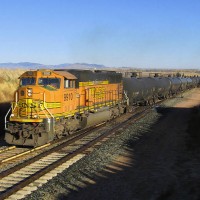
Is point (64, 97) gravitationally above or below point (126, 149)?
above

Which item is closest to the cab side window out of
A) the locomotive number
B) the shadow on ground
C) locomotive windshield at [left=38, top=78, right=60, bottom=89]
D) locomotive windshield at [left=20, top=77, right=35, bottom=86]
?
the locomotive number

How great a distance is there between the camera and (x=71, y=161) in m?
13.6

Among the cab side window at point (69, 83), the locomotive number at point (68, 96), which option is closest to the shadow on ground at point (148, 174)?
the locomotive number at point (68, 96)

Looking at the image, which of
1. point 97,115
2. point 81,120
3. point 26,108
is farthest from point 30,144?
point 97,115

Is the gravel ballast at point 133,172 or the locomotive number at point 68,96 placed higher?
the locomotive number at point 68,96

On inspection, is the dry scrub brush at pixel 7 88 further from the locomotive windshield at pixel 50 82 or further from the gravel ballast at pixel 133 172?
the gravel ballast at pixel 133 172

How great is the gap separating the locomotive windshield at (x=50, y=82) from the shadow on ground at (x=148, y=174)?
15.0ft

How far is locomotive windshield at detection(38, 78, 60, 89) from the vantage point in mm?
16766

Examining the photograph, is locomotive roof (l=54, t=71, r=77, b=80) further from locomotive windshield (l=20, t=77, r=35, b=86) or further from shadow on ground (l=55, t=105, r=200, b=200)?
Result: shadow on ground (l=55, t=105, r=200, b=200)

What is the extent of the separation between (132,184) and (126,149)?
5059mm

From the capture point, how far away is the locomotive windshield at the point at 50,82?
55.0 feet

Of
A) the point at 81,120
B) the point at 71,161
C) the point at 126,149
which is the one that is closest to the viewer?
the point at 71,161

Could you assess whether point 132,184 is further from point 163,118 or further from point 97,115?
point 163,118

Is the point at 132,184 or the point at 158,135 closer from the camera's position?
the point at 132,184
